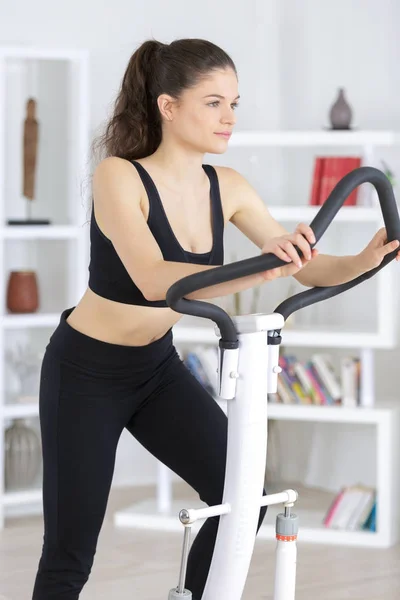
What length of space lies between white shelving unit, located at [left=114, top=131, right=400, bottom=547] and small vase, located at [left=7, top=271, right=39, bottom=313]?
58 centimetres

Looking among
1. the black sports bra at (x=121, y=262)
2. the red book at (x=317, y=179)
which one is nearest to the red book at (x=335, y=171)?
the red book at (x=317, y=179)

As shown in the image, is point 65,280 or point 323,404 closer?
point 323,404

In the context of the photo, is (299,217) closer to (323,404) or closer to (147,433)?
(323,404)

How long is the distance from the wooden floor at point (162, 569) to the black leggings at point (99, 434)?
1.06 m

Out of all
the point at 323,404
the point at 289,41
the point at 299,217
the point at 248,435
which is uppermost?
the point at 289,41

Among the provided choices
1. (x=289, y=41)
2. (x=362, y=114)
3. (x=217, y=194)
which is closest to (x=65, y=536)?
(x=217, y=194)

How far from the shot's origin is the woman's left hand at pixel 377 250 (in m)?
1.84

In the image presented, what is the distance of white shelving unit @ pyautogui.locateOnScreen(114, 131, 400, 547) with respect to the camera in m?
3.64

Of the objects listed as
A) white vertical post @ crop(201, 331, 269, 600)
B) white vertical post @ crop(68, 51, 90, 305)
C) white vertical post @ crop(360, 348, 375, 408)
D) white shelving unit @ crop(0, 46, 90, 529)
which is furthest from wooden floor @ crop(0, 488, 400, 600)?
white vertical post @ crop(201, 331, 269, 600)

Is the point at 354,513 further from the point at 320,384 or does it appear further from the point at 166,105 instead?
the point at 166,105

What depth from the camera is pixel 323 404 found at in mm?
3818

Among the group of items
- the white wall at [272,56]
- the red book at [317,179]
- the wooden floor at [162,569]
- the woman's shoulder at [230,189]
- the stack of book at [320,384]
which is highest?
the white wall at [272,56]

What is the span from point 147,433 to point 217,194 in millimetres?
510

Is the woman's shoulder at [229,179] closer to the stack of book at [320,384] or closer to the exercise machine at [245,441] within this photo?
the exercise machine at [245,441]
